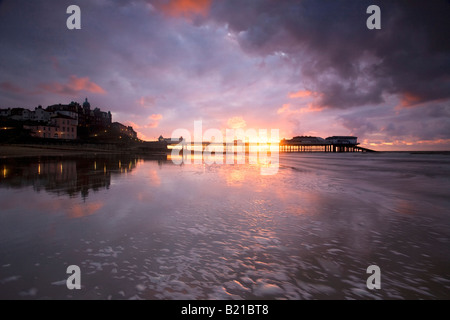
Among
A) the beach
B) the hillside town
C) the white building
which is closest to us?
the beach

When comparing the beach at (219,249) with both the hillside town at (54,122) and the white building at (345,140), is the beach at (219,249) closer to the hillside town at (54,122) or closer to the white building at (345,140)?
the hillside town at (54,122)

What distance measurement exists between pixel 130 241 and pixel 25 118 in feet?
385

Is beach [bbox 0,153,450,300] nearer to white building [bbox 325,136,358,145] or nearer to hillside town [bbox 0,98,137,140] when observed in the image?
hillside town [bbox 0,98,137,140]

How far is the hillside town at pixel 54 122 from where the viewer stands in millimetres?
71369

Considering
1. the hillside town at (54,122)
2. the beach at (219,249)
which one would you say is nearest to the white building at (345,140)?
the hillside town at (54,122)

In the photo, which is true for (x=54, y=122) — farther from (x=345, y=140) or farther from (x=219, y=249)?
(x=345, y=140)

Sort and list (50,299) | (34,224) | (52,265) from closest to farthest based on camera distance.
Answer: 1. (50,299)
2. (52,265)
3. (34,224)

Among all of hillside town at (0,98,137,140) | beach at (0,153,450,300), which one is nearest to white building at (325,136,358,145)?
hillside town at (0,98,137,140)

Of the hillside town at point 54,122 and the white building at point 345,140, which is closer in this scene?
the hillside town at point 54,122

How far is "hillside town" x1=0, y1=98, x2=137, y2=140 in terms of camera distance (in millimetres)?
71369

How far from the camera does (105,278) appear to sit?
135 inches

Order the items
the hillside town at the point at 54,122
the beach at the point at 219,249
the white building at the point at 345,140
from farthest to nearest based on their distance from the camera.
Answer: the white building at the point at 345,140
the hillside town at the point at 54,122
the beach at the point at 219,249
